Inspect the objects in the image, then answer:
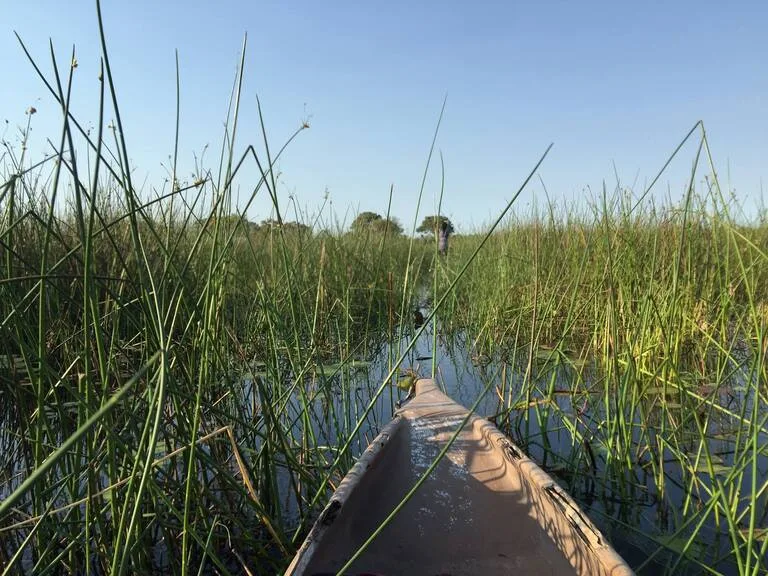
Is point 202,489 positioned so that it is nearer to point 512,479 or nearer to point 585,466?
point 512,479

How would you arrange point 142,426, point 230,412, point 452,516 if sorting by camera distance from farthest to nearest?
point 230,412 < point 452,516 < point 142,426

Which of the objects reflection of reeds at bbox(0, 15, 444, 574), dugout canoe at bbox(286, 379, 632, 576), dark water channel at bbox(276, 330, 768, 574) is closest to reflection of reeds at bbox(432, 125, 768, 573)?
dark water channel at bbox(276, 330, 768, 574)

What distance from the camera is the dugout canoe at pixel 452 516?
1.10 metres

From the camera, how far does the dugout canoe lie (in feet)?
3.59

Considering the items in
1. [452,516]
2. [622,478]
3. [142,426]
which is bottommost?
[452,516]

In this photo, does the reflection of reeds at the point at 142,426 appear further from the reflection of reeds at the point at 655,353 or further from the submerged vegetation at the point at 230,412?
the reflection of reeds at the point at 655,353

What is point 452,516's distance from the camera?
4.68 ft

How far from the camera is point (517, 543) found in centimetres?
129

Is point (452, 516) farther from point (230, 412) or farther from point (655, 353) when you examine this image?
point (655, 353)

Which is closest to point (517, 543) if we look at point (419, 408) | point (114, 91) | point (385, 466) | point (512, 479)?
point (512, 479)

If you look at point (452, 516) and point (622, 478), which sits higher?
point (622, 478)

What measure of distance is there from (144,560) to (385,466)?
67 centimetres

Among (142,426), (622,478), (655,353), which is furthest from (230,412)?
(655,353)

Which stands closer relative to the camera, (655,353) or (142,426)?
(142,426)
